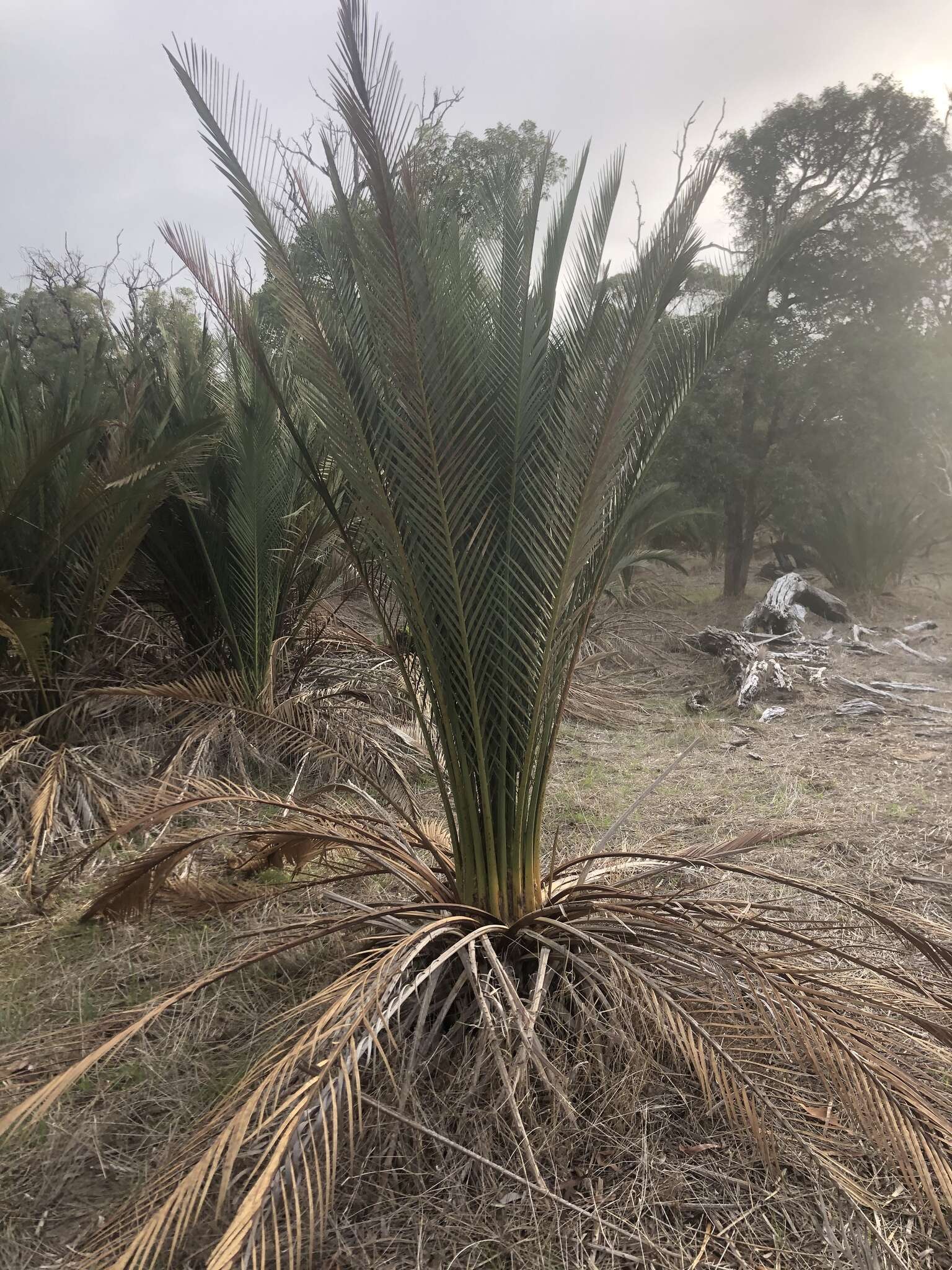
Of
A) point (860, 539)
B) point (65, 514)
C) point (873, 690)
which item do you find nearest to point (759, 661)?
point (873, 690)

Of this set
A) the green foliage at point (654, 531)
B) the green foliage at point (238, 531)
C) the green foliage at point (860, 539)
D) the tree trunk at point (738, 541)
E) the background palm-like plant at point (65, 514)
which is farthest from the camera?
the tree trunk at point (738, 541)

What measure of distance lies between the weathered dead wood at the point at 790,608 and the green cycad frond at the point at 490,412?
21.1 feet

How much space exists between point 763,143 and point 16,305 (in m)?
16.7

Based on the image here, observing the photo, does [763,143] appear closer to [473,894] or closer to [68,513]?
[68,513]

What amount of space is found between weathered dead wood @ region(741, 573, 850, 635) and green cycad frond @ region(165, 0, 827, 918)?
642 centimetres

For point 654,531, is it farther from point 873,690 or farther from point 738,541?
point 873,690

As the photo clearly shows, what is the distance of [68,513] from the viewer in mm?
3248

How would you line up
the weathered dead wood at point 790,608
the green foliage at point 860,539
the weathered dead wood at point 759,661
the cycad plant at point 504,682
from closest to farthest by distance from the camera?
the cycad plant at point 504,682
the weathered dead wood at point 759,661
the weathered dead wood at point 790,608
the green foliage at point 860,539

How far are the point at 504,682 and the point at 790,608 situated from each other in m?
7.35

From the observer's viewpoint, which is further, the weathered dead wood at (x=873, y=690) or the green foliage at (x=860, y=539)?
the green foliage at (x=860, y=539)

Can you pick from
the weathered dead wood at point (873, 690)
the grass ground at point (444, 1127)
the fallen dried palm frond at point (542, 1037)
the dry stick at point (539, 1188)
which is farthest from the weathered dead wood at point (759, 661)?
the dry stick at point (539, 1188)

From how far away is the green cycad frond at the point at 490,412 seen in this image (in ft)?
5.62

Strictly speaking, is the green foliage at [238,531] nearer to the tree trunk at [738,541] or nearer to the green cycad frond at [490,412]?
the green cycad frond at [490,412]

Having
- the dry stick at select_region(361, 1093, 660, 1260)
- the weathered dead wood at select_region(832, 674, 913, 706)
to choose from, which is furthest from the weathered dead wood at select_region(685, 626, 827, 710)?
the dry stick at select_region(361, 1093, 660, 1260)
